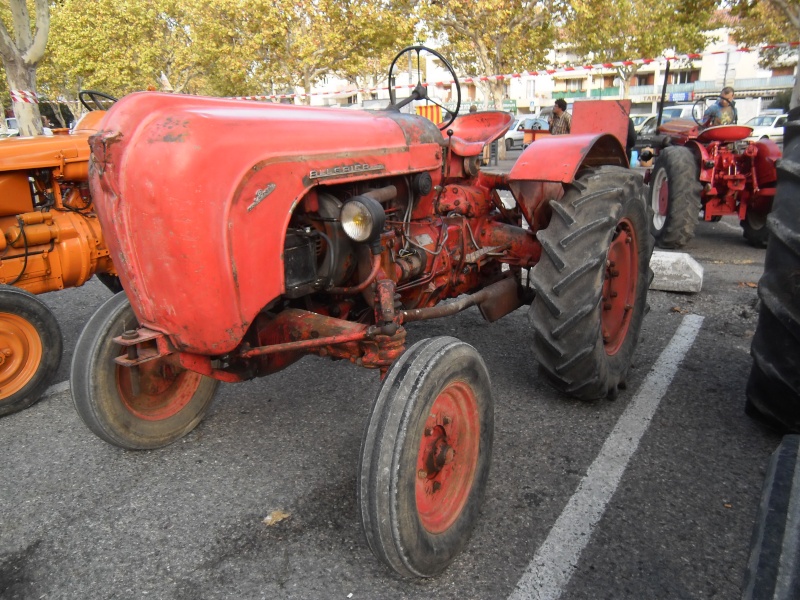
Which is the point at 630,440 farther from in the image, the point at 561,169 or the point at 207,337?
the point at 207,337

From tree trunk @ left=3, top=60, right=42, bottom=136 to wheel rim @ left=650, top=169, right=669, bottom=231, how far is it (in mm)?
10662

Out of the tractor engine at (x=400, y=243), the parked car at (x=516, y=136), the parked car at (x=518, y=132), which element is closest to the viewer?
the tractor engine at (x=400, y=243)

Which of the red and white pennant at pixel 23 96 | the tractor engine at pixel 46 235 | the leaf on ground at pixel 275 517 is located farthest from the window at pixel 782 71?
the leaf on ground at pixel 275 517

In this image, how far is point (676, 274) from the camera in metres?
5.33

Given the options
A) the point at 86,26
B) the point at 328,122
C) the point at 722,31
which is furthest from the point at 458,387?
the point at 722,31

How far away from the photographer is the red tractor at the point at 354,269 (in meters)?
1.96

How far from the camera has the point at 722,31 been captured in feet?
140

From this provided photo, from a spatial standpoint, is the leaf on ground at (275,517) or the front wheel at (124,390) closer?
the leaf on ground at (275,517)

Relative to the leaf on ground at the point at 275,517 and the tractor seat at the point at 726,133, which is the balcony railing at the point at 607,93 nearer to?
the tractor seat at the point at 726,133

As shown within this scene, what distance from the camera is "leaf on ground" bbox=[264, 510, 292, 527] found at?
2.47 m

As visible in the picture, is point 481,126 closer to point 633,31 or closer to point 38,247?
point 38,247

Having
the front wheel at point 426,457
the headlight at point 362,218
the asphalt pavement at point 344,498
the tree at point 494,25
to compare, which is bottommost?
the asphalt pavement at point 344,498

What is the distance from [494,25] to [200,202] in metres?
20.3

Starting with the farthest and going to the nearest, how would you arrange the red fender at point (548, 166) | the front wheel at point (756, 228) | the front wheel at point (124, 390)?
the front wheel at point (756, 228) < the red fender at point (548, 166) < the front wheel at point (124, 390)
